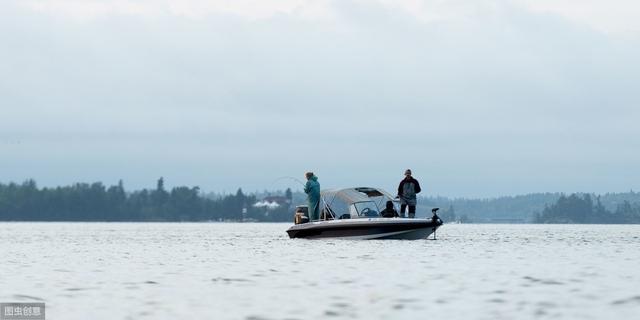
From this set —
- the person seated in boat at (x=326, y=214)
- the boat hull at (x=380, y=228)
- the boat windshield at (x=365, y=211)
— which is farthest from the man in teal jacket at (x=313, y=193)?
the boat hull at (x=380, y=228)

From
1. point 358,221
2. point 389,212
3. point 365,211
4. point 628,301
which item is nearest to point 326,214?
point 365,211

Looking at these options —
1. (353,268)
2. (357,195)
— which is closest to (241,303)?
(353,268)

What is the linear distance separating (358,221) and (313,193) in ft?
12.6

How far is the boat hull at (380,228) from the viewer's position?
4047cm

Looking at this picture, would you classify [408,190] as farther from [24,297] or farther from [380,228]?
A: [24,297]

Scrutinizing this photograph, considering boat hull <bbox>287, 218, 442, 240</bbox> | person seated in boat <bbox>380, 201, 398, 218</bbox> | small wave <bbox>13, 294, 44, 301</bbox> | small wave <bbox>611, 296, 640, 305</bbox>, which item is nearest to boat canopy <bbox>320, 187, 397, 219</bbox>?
person seated in boat <bbox>380, 201, 398, 218</bbox>

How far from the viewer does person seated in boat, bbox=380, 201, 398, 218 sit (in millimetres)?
42094

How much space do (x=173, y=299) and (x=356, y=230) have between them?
22486 mm

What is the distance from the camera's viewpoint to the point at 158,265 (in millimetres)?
29844

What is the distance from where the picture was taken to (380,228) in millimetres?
40656

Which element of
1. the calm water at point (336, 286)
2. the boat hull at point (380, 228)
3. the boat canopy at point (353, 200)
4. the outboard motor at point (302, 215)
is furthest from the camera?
the outboard motor at point (302, 215)

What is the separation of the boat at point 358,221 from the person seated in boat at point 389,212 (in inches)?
7.8

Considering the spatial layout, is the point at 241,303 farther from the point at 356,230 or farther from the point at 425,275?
the point at 356,230

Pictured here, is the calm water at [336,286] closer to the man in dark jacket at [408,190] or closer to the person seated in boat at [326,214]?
the man in dark jacket at [408,190]
